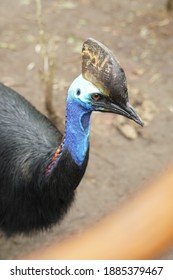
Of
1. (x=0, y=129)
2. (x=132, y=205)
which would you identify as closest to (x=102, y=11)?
(x=0, y=129)

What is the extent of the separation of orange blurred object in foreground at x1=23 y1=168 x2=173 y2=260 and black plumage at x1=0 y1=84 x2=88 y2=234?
130 cm

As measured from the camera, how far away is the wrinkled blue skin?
70.5 inches

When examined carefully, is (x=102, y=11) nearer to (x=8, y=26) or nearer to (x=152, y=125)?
(x=8, y=26)

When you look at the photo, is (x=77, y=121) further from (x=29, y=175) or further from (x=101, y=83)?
(x=29, y=175)

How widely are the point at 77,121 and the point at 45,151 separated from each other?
1.19ft

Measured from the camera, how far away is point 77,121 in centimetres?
182

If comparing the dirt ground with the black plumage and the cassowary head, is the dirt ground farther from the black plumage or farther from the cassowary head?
the cassowary head

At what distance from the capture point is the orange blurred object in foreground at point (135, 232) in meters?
0.53

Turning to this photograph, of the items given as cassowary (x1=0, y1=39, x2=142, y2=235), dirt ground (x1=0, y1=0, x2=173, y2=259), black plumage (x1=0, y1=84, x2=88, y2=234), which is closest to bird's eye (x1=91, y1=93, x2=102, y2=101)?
cassowary (x1=0, y1=39, x2=142, y2=235)

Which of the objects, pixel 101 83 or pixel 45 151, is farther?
pixel 45 151

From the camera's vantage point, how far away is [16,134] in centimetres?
227

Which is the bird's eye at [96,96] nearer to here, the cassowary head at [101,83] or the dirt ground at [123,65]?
the cassowary head at [101,83]

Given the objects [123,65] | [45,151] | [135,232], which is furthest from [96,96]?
[123,65]

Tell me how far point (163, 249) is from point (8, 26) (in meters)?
4.52
